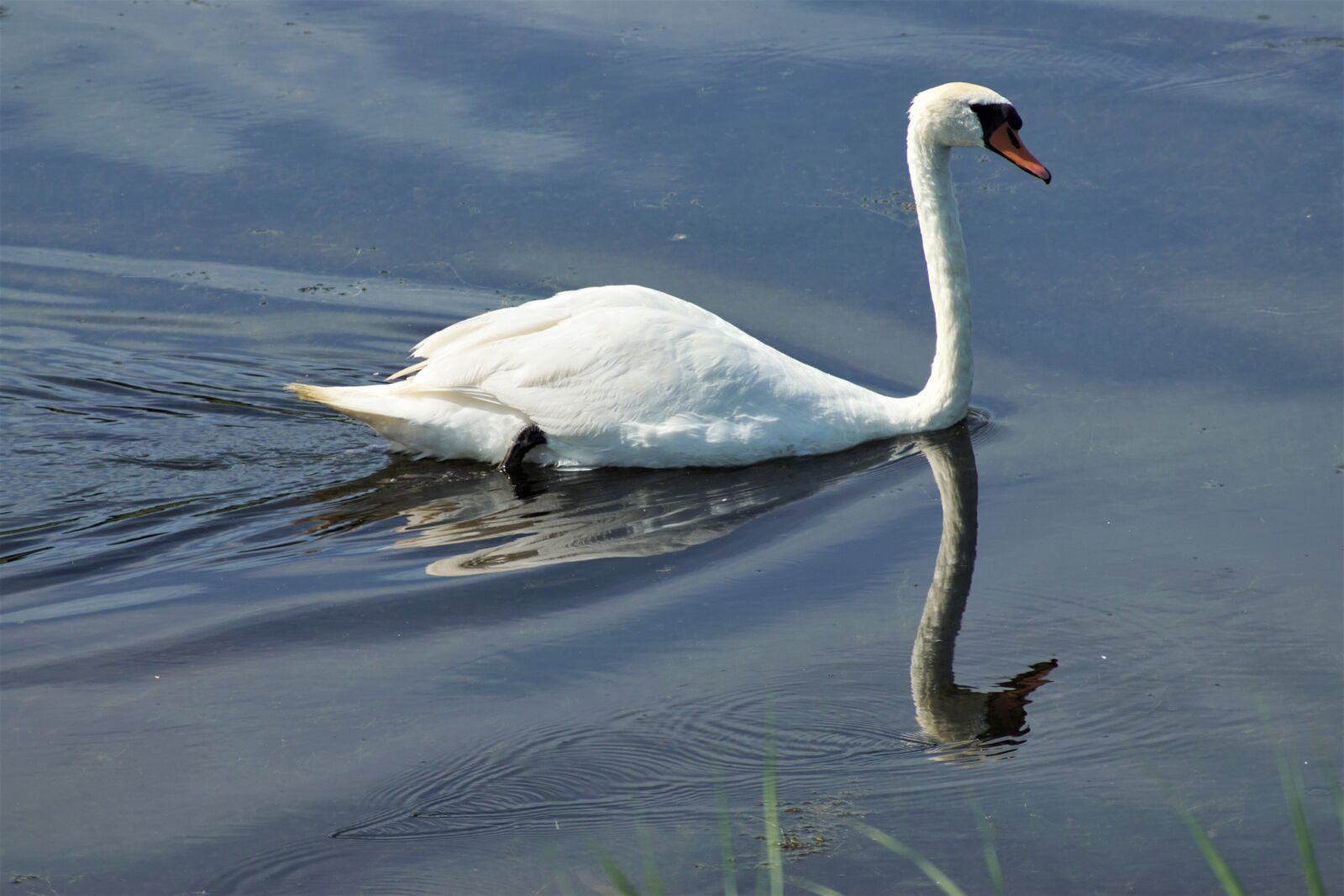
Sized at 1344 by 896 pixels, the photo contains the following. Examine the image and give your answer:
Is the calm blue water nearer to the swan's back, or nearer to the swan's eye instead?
the swan's back

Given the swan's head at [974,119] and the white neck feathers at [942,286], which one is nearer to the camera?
the white neck feathers at [942,286]

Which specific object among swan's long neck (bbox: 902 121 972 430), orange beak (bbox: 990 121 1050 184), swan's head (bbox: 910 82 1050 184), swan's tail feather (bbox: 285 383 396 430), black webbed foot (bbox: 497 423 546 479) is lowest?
black webbed foot (bbox: 497 423 546 479)

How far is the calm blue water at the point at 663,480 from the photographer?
4.55m

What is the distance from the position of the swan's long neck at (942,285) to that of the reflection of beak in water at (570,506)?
0.23 m

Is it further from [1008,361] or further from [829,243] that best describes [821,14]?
[1008,361]

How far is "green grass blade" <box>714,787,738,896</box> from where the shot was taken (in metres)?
3.25

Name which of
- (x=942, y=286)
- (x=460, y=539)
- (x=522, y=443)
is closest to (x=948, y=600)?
(x=460, y=539)

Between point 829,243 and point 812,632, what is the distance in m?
3.99

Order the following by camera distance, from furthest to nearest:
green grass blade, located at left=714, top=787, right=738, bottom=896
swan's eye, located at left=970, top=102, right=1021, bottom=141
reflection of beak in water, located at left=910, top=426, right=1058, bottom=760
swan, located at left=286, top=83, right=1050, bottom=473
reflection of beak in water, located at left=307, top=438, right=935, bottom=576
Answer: swan's eye, located at left=970, top=102, right=1021, bottom=141, swan, located at left=286, top=83, right=1050, bottom=473, reflection of beak in water, located at left=307, top=438, right=935, bottom=576, reflection of beak in water, located at left=910, top=426, right=1058, bottom=760, green grass blade, located at left=714, top=787, right=738, bottom=896

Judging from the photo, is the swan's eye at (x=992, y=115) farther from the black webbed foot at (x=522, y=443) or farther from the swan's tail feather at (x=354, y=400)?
the swan's tail feather at (x=354, y=400)

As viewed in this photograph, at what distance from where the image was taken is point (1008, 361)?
816 cm

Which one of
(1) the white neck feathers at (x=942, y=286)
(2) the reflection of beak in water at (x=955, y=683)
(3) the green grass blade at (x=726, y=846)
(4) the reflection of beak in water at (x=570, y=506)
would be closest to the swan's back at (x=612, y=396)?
(4) the reflection of beak in water at (x=570, y=506)

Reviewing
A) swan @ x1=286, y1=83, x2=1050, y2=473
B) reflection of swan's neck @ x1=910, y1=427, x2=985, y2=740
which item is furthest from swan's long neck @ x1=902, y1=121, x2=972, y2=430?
swan @ x1=286, y1=83, x2=1050, y2=473

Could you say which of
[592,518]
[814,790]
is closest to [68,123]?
[592,518]
